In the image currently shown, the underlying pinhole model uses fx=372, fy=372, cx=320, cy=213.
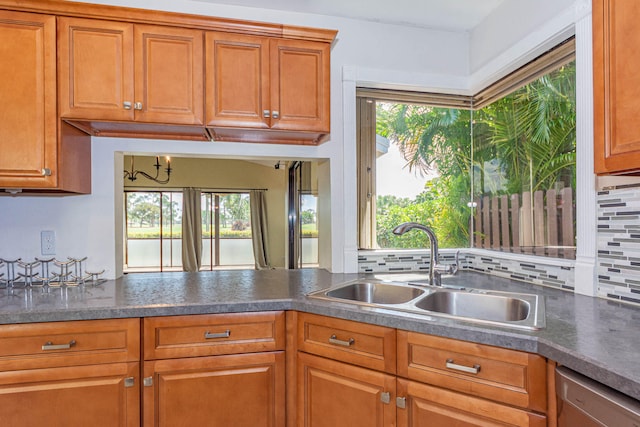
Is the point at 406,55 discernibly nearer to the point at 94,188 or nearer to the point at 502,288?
the point at 502,288

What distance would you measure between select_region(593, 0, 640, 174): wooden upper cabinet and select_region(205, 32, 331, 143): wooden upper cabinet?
1.17 metres

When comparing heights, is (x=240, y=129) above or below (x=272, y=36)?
below

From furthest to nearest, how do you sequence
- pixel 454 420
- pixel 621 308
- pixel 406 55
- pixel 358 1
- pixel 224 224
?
pixel 224 224 → pixel 406 55 → pixel 358 1 → pixel 621 308 → pixel 454 420

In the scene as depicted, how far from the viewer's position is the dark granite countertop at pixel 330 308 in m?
0.99

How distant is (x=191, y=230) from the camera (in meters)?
7.01

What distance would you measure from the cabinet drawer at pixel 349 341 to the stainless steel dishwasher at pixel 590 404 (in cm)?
53

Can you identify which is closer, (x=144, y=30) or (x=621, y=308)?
(x=621, y=308)

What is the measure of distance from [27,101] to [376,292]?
189 cm

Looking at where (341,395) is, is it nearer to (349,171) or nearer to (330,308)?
(330,308)

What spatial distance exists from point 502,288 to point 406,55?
1.55m

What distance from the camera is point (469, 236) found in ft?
8.45

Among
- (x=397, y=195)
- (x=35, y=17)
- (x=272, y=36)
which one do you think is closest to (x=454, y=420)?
(x=397, y=195)

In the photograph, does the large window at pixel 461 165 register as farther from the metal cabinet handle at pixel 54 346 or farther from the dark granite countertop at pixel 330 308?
the metal cabinet handle at pixel 54 346

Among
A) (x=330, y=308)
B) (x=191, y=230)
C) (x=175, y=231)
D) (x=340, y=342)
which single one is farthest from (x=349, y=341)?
(x=175, y=231)
